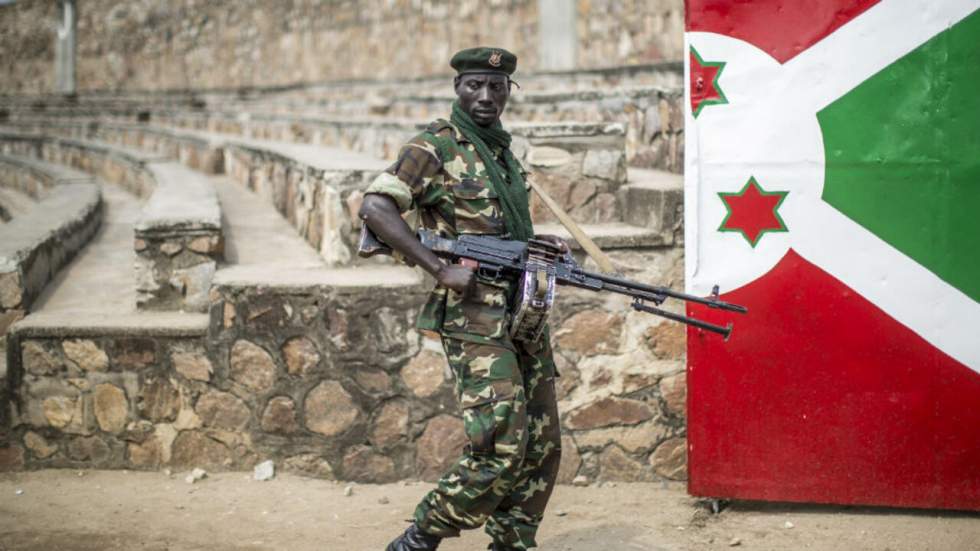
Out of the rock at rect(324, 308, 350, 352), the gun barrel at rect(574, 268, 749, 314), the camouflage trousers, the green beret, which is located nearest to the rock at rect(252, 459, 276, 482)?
the rock at rect(324, 308, 350, 352)

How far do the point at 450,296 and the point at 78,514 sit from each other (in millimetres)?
1793

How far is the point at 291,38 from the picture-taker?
15.3 metres

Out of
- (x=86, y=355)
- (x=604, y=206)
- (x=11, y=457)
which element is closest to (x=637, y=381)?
(x=604, y=206)

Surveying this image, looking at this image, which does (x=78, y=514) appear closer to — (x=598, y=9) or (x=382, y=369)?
(x=382, y=369)

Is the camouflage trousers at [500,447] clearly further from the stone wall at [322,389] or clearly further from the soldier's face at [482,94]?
the stone wall at [322,389]

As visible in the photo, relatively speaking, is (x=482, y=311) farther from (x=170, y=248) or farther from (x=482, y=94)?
A: (x=170, y=248)

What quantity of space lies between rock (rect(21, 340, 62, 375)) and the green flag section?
9.98 feet

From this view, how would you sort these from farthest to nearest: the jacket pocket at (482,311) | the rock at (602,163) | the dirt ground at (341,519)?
the rock at (602,163) → the dirt ground at (341,519) → the jacket pocket at (482,311)

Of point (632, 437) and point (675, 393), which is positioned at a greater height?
point (675, 393)

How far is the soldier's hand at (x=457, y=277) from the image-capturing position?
3.22m

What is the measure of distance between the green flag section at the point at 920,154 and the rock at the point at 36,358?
3.04 meters

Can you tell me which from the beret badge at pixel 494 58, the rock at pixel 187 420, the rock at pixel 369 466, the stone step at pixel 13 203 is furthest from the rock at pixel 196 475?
the stone step at pixel 13 203

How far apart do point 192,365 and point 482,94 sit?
196 cm

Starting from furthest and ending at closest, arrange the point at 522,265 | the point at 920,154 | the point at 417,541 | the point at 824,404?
the point at 824,404, the point at 920,154, the point at 417,541, the point at 522,265
